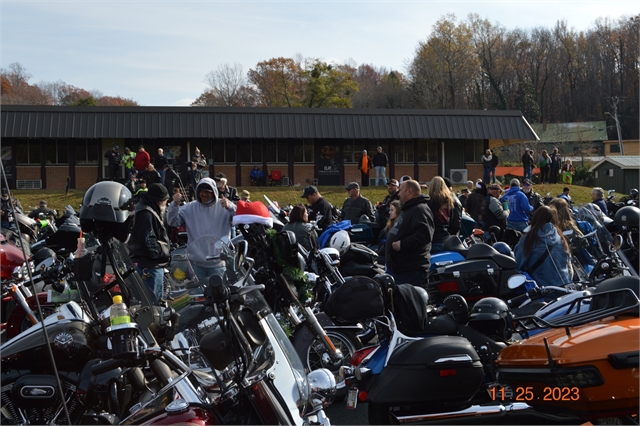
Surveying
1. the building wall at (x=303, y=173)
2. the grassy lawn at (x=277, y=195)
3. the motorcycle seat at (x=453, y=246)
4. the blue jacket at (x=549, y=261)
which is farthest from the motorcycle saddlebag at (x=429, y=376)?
the building wall at (x=303, y=173)

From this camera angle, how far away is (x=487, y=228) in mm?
13438

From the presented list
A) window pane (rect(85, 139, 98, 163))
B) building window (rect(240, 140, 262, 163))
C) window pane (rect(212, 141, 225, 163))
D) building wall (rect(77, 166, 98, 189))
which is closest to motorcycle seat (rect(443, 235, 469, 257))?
building window (rect(240, 140, 262, 163))

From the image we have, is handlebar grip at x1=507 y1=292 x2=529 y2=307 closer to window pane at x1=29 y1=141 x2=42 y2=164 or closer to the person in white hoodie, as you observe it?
the person in white hoodie

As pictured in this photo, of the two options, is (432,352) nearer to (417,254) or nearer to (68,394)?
(68,394)

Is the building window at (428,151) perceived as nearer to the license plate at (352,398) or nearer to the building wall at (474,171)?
the building wall at (474,171)

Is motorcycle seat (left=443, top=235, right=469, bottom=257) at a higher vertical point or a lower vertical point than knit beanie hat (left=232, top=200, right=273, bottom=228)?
lower

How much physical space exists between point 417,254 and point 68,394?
161 inches

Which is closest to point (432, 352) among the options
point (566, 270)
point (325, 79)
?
point (566, 270)

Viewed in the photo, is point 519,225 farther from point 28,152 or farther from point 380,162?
point 28,152

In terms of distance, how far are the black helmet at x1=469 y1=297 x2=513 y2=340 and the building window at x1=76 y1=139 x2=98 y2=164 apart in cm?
2971

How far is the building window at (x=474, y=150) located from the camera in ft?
116

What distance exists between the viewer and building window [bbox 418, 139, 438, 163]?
35094mm

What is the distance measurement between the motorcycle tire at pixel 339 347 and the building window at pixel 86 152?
A: 2826 centimetres

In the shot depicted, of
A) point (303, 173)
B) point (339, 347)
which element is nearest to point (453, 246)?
point (339, 347)
